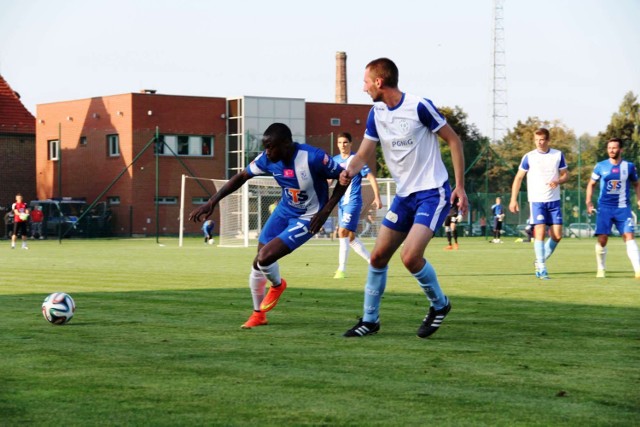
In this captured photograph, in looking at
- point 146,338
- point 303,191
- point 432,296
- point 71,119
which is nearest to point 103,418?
point 146,338

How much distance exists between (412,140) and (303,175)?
1.39 metres

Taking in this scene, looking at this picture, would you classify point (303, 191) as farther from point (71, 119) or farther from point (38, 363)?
point (71, 119)

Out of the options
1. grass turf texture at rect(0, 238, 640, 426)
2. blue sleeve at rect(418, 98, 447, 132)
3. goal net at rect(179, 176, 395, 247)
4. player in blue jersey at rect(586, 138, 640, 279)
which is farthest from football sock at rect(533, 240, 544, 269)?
goal net at rect(179, 176, 395, 247)

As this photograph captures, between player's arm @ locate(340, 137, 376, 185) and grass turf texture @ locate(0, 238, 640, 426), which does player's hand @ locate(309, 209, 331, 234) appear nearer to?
→ player's arm @ locate(340, 137, 376, 185)

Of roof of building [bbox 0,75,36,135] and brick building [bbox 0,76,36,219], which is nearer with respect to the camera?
brick building [bbox 0,76,36,219]

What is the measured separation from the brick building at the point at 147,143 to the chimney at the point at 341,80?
38.8 ft

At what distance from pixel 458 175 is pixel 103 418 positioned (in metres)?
4.51

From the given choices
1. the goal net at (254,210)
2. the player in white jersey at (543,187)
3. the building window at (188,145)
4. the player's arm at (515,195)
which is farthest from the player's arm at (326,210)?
the building window at (188,145)

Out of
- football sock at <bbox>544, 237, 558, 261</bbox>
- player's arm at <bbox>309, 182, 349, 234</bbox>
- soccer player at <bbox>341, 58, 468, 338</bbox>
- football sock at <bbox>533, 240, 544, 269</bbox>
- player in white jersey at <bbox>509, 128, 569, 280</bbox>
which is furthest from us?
football sock at <bbox>544, 237, 558, 261</bbox>

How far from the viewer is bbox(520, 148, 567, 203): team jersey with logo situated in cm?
1686

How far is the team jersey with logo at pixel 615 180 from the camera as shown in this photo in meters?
17.0

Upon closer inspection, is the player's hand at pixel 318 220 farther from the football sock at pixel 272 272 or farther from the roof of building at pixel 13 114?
the roof of building at pixel 13 114

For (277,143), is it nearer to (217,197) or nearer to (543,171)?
(217,197)

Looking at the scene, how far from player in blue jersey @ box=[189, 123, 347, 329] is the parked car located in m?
41.6
